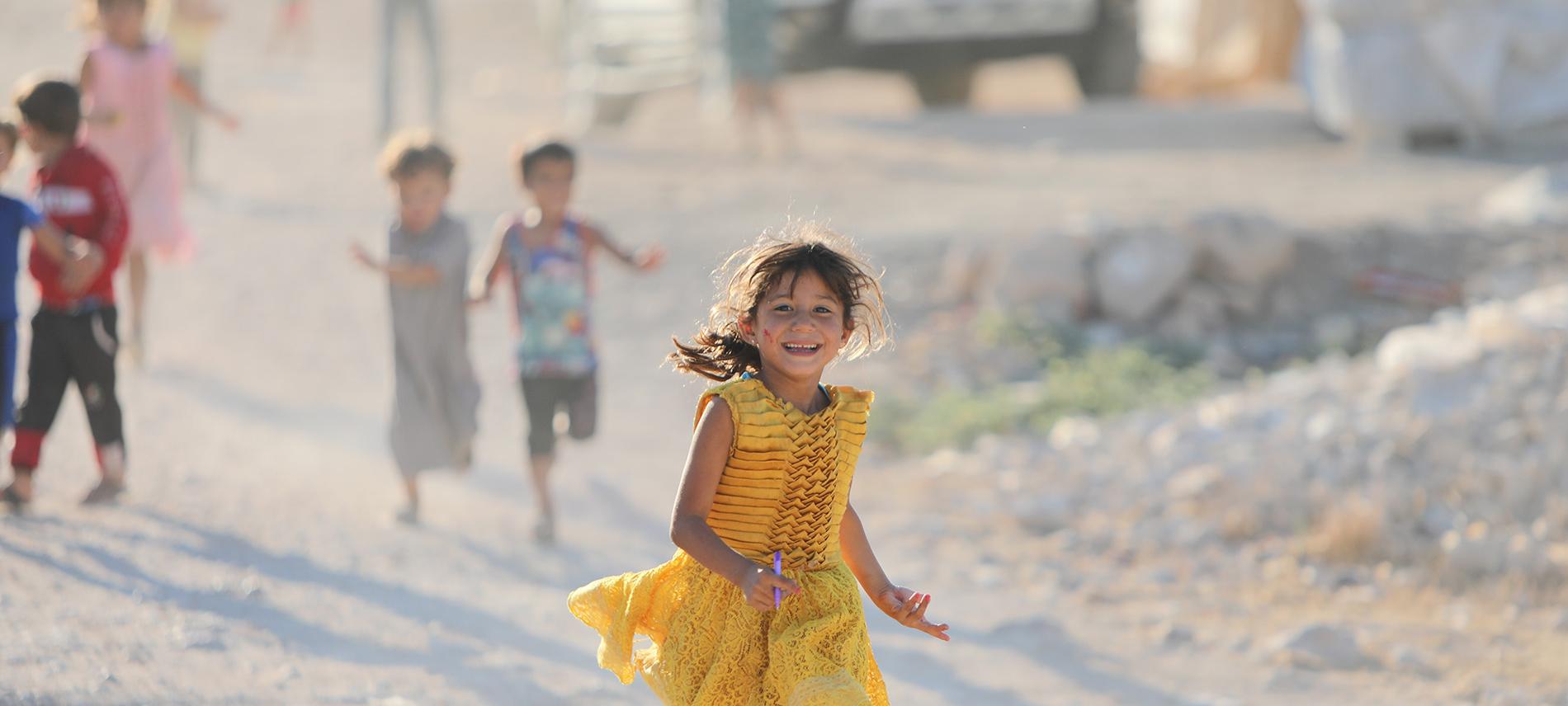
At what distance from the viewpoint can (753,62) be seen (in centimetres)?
1277

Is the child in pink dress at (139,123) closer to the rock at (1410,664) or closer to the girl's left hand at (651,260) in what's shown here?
the girl's left hand at (651,260)

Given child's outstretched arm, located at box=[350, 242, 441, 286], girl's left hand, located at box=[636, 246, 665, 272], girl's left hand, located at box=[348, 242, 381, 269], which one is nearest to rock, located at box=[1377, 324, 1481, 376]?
girl's left hand, located at box=[636, 246, 665, 272]

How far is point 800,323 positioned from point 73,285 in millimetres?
2856

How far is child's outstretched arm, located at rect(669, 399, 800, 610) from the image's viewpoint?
257 cm

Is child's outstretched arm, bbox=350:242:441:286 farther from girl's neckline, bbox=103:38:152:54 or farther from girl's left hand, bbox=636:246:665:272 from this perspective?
girl's neckline, bbox=103:38:152:54

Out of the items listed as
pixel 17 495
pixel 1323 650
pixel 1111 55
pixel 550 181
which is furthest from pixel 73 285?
pixel 1111 55

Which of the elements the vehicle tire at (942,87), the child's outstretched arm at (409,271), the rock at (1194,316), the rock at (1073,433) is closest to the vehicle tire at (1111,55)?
the vehicle tire at (942,87)

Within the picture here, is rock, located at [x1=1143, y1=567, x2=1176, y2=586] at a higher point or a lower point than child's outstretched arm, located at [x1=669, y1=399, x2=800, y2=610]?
higher

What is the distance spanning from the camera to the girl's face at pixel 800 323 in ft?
8.93

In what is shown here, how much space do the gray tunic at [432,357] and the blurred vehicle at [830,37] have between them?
9.14 meters

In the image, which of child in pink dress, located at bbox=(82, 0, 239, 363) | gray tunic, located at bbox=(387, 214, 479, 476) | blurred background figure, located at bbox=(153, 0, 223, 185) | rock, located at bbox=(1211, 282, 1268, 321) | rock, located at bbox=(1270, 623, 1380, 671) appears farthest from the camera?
blurred background figure, located at bbox=(153, 0, 223, 185)

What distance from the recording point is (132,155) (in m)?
6.59

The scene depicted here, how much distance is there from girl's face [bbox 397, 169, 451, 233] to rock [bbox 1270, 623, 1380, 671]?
2.84 metres

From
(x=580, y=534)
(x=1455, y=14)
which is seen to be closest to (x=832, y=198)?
(x=1455, y=14)
